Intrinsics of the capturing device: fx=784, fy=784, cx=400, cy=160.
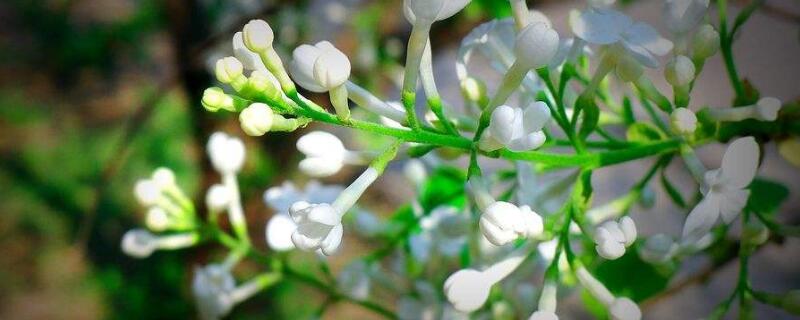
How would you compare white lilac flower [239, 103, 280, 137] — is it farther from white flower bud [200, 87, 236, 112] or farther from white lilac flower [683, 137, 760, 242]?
white lilac flower [683, 137, 760, 242]

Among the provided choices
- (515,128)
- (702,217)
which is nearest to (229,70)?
(515,128)

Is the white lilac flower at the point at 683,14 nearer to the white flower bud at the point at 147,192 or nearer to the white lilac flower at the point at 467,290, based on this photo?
the white lilac flower at the point at 467,290

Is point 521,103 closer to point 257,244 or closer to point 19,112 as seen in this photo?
point 257,244

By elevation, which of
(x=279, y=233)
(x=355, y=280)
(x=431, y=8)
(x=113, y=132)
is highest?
(x=431, y=8)

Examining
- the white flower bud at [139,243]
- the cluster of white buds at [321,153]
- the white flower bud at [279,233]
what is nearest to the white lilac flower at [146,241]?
the white flower bud at [139,243]

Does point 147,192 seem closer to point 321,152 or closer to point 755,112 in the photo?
point 321,152
